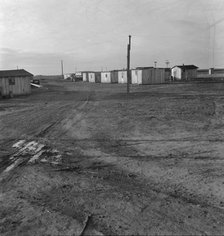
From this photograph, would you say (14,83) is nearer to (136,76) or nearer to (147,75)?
(136,76)

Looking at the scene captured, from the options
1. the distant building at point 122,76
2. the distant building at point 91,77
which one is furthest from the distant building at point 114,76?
the distant building at point 91,77

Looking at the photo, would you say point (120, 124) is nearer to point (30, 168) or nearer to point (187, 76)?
point (30, 168)

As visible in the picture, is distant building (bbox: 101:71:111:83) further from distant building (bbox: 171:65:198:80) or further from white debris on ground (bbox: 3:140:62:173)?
white debris on ground (bbox: 3:140:62:173)

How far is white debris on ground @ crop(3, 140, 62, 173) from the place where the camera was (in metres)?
7.78

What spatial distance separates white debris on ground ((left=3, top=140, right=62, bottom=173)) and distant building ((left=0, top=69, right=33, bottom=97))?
19.6m

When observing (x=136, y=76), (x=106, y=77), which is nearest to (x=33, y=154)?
(x=136, y=76)

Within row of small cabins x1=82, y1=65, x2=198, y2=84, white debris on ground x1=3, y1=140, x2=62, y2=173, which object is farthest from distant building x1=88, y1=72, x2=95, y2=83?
white debris on ground x1=3, y1=140, x2=62, y2=173

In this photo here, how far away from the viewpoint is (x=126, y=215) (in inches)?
185

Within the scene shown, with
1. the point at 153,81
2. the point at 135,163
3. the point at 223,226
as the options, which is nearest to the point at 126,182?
the point at 135,163

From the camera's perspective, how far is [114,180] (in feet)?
20.5

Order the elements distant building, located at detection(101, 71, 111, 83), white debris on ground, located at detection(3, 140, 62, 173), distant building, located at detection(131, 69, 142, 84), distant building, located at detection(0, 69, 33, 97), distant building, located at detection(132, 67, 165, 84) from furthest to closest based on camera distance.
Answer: distant building, located at detection(101, 71, 111, 83)
distant building, located at detection(131, 69, 142, 84)
distant building, located at detection(132, 67, 165, 84)
distant building, located at detection(0, 69, 33, 97)
white debris on ground, located at detection(3, 140, 62, 173)

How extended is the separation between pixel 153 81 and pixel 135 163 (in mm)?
40280

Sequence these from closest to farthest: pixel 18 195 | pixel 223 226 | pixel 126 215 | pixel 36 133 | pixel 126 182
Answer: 1. pixel 223 226
2. pixel 126 215
3. pixel 18 195
4. pixel 126 182
5. pixel 36 133

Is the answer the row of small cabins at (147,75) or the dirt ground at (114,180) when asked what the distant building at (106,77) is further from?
the dirt ground at (114,180)
